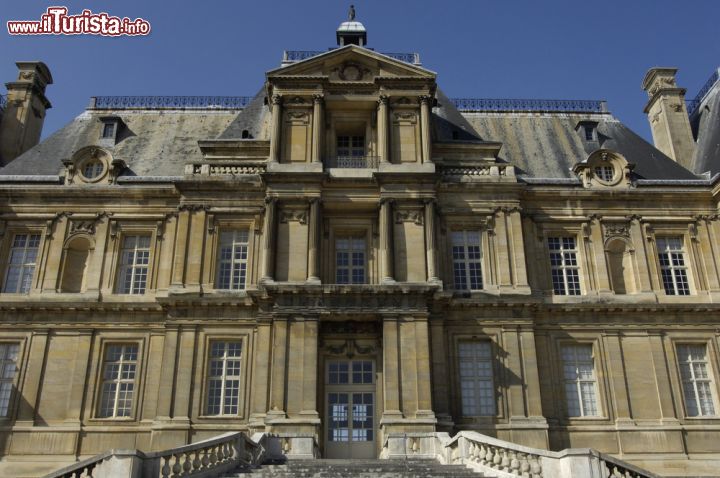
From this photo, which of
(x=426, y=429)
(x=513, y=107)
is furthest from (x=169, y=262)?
(x=513, y=107)

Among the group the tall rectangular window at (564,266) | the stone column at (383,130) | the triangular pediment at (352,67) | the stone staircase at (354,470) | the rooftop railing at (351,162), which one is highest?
the triangular pediment at (352,67)

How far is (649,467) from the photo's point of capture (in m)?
22.2

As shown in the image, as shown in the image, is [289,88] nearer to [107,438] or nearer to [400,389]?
[400,389]

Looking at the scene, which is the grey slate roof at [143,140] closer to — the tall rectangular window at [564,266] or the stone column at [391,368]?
the stone column at [391,368]

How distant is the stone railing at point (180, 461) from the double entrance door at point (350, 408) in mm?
3306

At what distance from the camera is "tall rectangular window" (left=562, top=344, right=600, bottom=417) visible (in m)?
23.2

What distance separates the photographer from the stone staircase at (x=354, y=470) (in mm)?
16328

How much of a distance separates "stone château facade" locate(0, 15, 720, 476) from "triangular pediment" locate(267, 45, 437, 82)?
73 millimetres

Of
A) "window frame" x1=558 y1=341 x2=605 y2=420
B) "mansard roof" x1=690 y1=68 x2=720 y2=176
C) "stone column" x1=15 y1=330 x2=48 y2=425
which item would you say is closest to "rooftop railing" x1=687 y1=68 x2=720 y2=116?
"mansard roof" x1=690 y1=68 x2=720 y2=176

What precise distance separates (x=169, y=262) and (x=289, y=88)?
736 cm

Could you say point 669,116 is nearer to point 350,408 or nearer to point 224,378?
point 350,408

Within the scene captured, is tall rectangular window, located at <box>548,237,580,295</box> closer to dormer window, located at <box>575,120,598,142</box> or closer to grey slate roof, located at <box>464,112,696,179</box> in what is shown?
grey slate roof, located at <box>464,112,696,179</box>

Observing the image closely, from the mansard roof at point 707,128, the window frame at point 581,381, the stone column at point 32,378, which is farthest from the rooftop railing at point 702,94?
the stone column at point 32,378

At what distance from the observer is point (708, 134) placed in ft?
93.9
